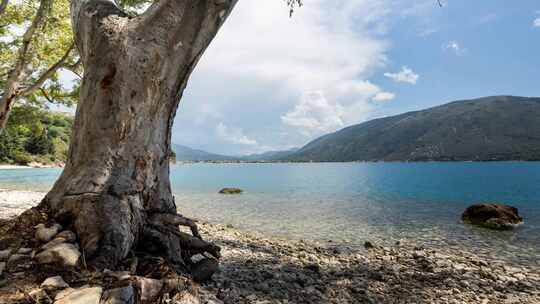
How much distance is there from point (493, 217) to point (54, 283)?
80.3ft

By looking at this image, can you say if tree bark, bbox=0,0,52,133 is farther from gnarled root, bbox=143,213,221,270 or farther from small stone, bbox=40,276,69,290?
small stone, bbox=40,276,69,290

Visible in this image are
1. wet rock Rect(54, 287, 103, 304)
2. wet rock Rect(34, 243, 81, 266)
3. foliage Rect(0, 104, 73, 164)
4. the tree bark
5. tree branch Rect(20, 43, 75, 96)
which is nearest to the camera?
wet rock Rect(54, 287, 103, 304)

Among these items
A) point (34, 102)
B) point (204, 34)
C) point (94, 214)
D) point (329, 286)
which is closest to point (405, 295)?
point (329, 286)

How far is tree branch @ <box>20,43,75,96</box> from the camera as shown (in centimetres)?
1467

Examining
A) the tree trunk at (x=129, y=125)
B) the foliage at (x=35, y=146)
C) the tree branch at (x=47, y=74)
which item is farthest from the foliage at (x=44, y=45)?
the foliage at (x=35, y=146)

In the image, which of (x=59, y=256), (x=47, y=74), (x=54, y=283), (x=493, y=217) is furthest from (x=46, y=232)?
(x=493, y=217)

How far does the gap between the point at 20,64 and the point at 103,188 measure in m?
13.4

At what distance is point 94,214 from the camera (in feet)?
15.8

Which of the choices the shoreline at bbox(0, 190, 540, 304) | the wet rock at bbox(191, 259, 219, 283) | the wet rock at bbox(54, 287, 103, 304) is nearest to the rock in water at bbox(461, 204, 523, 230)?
the shoreline at bbox(0, 190, 540, 304)

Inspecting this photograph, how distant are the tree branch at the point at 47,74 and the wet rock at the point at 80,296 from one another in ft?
48.4

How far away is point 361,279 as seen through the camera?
774 cm

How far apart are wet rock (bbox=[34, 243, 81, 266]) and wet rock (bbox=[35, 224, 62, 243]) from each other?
1.24 ft

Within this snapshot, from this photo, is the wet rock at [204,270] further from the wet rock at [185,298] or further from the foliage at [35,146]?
the foliage at [35,146]

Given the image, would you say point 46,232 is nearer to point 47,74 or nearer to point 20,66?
point 47,74
